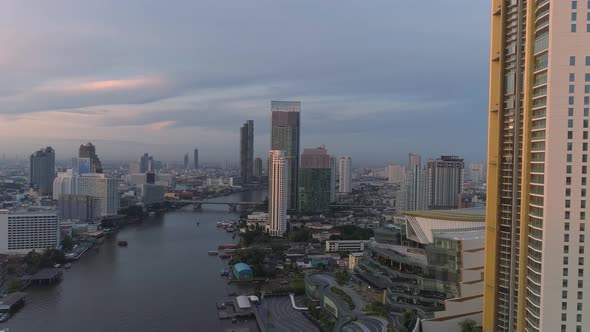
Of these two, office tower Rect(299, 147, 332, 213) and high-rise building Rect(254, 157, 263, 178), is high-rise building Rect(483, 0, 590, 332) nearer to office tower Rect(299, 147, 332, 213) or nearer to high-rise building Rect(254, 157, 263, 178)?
office tower Rect(299, 147, 332, 213)

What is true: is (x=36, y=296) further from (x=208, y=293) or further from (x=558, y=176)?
(x=558, y=176)

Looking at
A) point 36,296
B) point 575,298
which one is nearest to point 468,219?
point 575,298

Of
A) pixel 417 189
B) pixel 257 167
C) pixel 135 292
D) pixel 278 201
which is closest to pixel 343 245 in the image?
pixel 278 201

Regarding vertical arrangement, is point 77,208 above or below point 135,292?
above

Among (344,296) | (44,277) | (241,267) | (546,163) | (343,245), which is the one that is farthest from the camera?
(343,245)

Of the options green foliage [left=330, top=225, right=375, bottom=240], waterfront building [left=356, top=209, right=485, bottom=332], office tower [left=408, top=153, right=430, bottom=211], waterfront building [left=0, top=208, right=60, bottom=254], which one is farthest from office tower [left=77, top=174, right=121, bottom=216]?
waterfront building [left=356, top=209, right=485, bottom=332]

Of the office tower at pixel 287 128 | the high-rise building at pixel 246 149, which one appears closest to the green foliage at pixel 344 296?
the office tower at pixel 287 128

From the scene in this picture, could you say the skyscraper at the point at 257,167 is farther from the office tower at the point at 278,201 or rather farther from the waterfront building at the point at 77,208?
the office tower at the point at 278,201

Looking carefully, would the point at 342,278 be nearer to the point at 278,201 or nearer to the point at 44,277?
the point at 44,277
